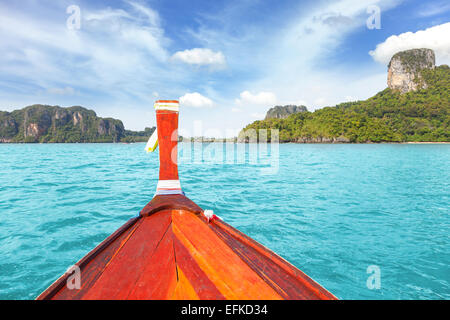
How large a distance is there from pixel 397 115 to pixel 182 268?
134 m

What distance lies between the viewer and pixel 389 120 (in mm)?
103000

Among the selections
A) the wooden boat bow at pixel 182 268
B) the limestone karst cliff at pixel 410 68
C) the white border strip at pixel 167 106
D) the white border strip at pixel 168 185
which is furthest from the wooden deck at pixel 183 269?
the limestone karst cliff at pixel 410 68

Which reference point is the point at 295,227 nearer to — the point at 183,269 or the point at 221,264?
the point at 221,264

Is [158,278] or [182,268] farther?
[182,268]

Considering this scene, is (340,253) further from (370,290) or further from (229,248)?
(229,248)

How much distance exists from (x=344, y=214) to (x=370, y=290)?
3571mm

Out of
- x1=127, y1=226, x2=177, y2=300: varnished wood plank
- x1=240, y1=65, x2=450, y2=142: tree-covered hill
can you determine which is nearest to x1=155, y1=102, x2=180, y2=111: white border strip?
x1=127, y1=226, x2=177, y2=300: varnished wood plank

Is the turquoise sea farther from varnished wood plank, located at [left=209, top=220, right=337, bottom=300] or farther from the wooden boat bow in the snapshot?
the wooden boat bow

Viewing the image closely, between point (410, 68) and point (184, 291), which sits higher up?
point (410, 68)

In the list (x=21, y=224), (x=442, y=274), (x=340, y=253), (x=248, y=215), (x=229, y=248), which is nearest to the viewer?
(x=229, y=248)

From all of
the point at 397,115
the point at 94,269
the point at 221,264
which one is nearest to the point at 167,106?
the point at 94,269

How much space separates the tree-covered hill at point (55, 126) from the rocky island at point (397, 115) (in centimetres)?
10922
